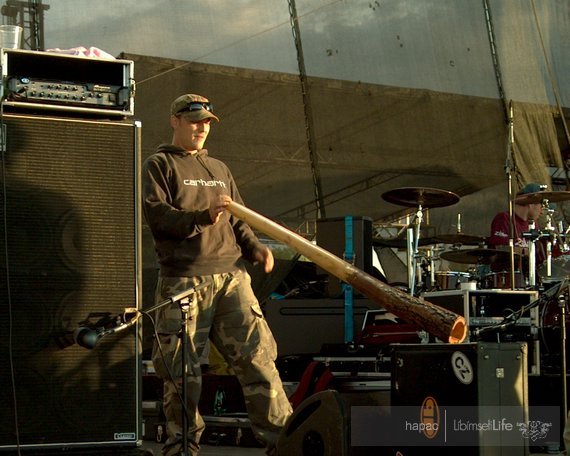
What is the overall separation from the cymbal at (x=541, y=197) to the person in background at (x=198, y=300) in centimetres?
393

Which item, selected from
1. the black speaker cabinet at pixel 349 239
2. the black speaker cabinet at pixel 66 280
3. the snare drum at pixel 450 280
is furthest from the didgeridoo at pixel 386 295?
the snare drum at pixel 450 280

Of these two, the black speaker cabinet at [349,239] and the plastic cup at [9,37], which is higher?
the plastic cup at [9,37]

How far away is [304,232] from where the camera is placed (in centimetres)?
955

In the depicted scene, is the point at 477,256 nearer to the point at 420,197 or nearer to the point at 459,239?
the point at 459,239

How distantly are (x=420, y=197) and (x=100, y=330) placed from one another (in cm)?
458

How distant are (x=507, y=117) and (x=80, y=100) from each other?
6.87 meters

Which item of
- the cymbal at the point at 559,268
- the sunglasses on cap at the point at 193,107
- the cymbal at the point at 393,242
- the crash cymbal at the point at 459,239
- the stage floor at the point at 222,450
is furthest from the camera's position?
the cymbal at the point at 393,242

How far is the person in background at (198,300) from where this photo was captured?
479cm

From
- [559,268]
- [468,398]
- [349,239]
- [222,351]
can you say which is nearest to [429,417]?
[468,398]

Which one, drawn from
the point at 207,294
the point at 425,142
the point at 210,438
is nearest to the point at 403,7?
the point at 425,142

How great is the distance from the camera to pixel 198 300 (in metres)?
4.83

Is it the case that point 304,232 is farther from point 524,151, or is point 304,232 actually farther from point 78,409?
point 78,409

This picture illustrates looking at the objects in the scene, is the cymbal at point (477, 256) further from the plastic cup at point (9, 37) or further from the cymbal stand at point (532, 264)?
the plastic cup at point (9, 37)

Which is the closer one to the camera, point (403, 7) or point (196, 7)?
point (196, 7)
